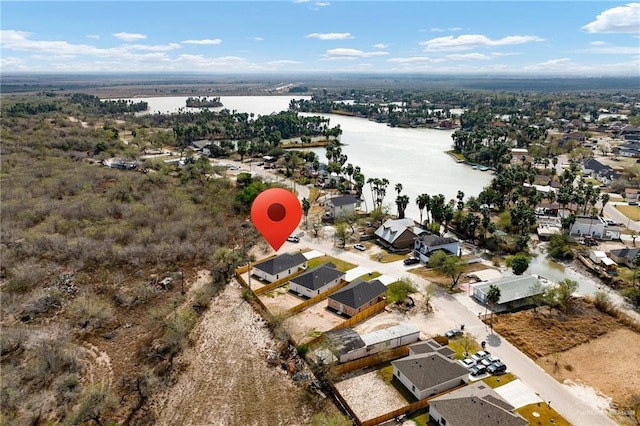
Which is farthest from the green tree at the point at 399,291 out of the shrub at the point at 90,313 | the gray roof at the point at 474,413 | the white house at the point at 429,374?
the shrub at the point at 90,313

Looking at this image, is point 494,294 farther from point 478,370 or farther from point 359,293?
point 359,293

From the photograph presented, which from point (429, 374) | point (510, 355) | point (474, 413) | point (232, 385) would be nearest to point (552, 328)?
point (510, 355)

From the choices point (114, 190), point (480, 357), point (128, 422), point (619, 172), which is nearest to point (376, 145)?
point (619, 172)

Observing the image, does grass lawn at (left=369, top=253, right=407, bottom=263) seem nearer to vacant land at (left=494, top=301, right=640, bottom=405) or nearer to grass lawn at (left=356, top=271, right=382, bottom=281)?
grass lawn at (left=356, top=271, right=382, bottom=281)

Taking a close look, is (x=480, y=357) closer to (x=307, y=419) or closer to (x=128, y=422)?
(x=307, y=419)

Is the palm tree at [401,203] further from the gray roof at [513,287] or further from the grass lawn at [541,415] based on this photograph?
the grass lawn at [541,415]
